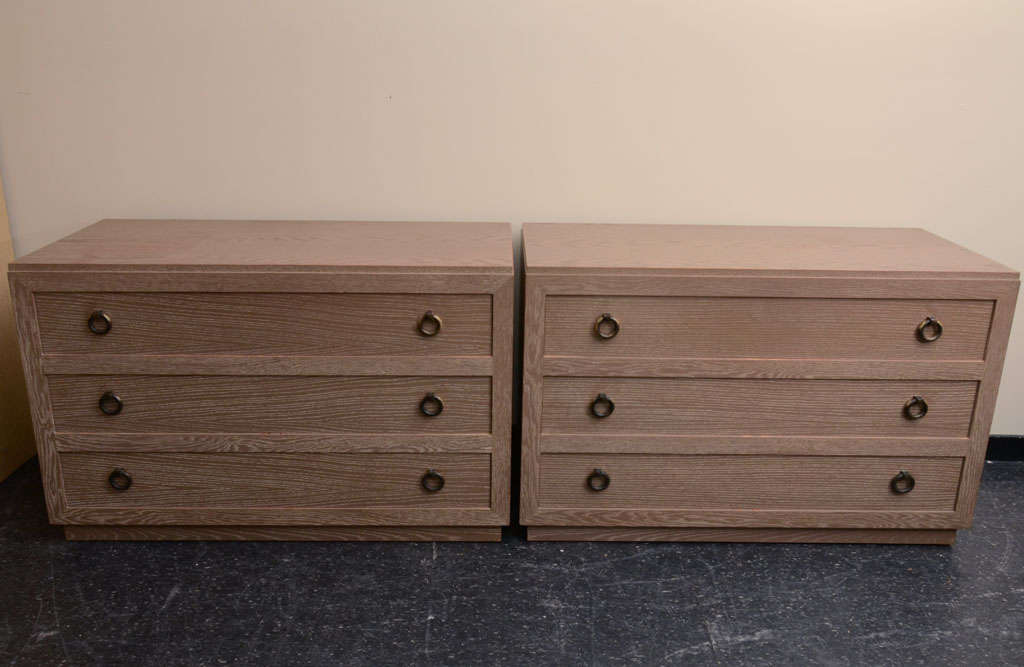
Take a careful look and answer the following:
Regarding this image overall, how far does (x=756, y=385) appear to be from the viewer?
5.94 feet

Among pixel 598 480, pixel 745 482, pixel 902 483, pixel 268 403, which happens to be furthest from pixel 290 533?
pixel 902 483

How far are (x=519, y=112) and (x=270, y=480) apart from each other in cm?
101

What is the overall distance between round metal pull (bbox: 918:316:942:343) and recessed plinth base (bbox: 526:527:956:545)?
1.55ft

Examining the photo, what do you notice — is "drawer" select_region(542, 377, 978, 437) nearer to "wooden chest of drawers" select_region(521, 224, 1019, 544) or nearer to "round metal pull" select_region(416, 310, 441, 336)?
"wooden chest of drawers" select_region(521, 224, 1019, 544)

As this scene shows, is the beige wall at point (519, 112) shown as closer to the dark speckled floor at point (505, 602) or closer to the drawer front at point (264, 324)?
the drawer front at point (264, 324)

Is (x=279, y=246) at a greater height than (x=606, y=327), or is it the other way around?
(x=279, y=246)

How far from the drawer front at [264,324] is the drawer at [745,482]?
36 cm

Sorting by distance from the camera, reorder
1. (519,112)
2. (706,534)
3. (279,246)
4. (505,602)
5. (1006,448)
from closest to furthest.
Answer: (505,602)
(279,246)
(706,534)
(519,112)
(1006,448)

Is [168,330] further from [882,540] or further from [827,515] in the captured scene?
[882,540]

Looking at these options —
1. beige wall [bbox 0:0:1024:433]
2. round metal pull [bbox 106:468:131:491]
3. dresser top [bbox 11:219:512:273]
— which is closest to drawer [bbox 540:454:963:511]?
dresser top [bbox 11:219:512:273]

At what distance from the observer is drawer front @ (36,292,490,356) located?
1.72 m

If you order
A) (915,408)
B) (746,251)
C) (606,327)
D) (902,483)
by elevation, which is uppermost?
(746,251)

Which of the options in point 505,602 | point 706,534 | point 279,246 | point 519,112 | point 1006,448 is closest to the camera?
point 505,602

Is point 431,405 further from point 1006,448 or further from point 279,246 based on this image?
point 1006,448
